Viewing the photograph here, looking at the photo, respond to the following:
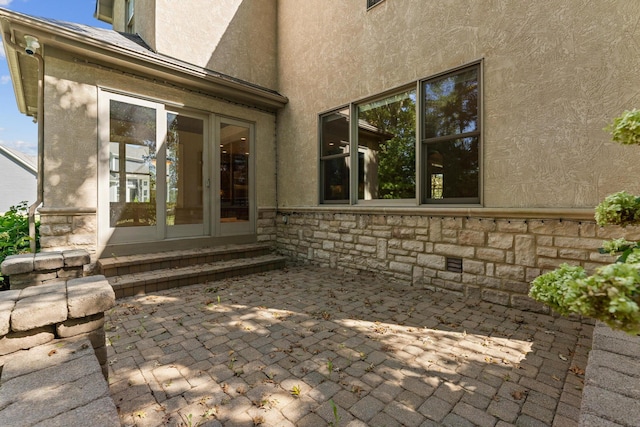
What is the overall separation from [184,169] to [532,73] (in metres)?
5.41

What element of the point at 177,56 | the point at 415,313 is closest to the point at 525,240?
the point at 415,313

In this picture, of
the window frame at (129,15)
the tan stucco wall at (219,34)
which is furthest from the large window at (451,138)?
the window frame at (129,15)

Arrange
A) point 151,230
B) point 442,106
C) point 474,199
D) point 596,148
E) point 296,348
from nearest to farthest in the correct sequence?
point 296,348 < point 596,148 < point 474,199 < point 442,106 < point 151,230

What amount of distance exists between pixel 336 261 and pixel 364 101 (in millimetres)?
2880

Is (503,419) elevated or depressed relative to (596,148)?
depressed

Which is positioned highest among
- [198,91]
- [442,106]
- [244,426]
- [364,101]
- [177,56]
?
[177,56]

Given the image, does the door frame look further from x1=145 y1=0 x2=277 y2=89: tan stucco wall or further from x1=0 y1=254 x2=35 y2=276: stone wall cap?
x1=0 y1=254 x2=35 y2=276: stone wall cap

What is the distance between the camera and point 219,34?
6.18 meters

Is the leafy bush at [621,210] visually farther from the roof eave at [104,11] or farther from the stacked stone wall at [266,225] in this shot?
the roof eave at [104,11]

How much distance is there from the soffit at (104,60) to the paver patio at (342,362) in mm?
3667

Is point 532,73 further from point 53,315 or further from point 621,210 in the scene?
point 53,315

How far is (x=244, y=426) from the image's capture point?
1.63 m

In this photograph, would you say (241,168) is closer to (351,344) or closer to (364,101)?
(364,101)

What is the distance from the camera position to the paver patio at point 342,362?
1.74m
